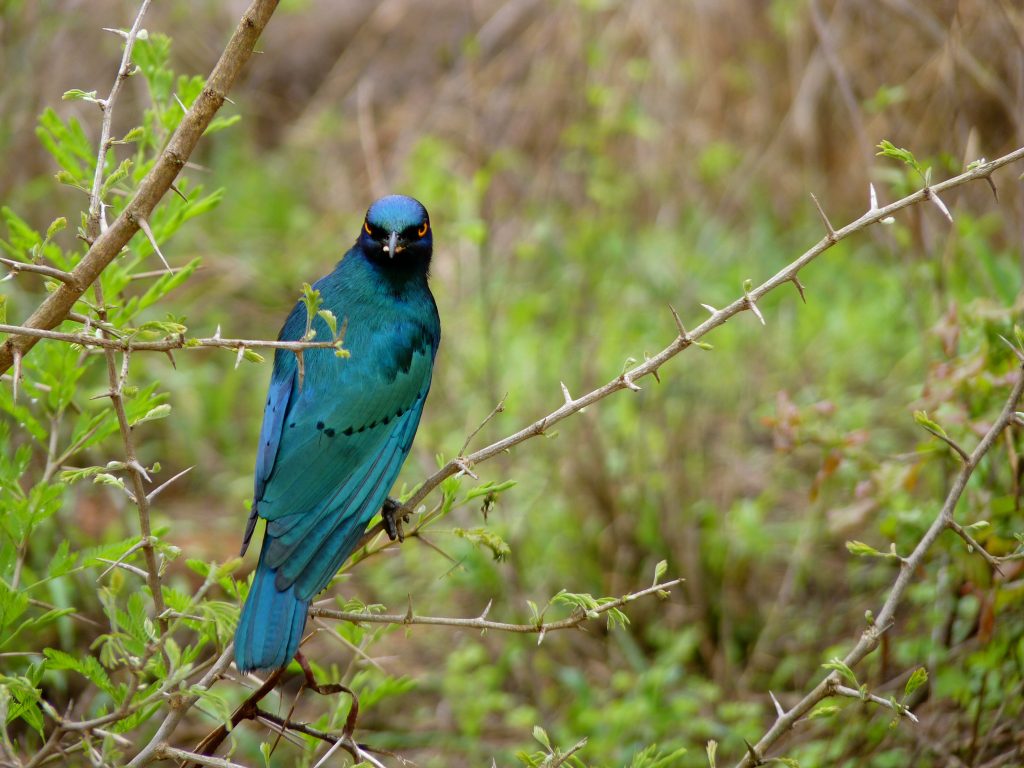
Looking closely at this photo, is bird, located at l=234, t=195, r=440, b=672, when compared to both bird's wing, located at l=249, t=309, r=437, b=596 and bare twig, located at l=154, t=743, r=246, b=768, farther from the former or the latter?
bare twig, located at l=154, t=743, r=246, b=768

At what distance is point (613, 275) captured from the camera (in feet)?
20.6

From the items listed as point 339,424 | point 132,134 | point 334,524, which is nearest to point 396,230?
point 339,424

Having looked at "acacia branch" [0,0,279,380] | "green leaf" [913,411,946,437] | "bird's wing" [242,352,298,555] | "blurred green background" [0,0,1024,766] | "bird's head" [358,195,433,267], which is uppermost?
"acacia branch" [0,0,279,380]

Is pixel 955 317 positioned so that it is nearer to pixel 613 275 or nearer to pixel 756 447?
pixel 756 447

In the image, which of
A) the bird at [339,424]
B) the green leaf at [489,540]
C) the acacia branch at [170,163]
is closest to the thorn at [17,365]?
the acacia branch at [170,163]

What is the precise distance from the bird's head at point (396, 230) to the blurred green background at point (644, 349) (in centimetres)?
54

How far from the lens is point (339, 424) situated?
3.07 metres

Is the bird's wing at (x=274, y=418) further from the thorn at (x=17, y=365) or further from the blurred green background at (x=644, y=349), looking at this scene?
the thorn at (x=17, y=365)

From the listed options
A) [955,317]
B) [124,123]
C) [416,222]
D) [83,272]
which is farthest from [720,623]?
[124,123]

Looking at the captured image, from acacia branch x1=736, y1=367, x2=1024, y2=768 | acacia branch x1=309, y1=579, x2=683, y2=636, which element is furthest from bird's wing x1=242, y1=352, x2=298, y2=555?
acacia branch x1=736, y1=367, x2=1024, y2=768

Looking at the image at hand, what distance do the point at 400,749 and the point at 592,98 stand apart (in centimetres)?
295

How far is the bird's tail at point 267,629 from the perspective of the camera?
2318mm

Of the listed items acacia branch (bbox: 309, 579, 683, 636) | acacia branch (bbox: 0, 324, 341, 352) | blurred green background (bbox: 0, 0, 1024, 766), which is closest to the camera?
acacia branch (bbox: 0, 324, 341, 352)

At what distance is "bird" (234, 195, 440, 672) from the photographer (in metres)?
2.53
